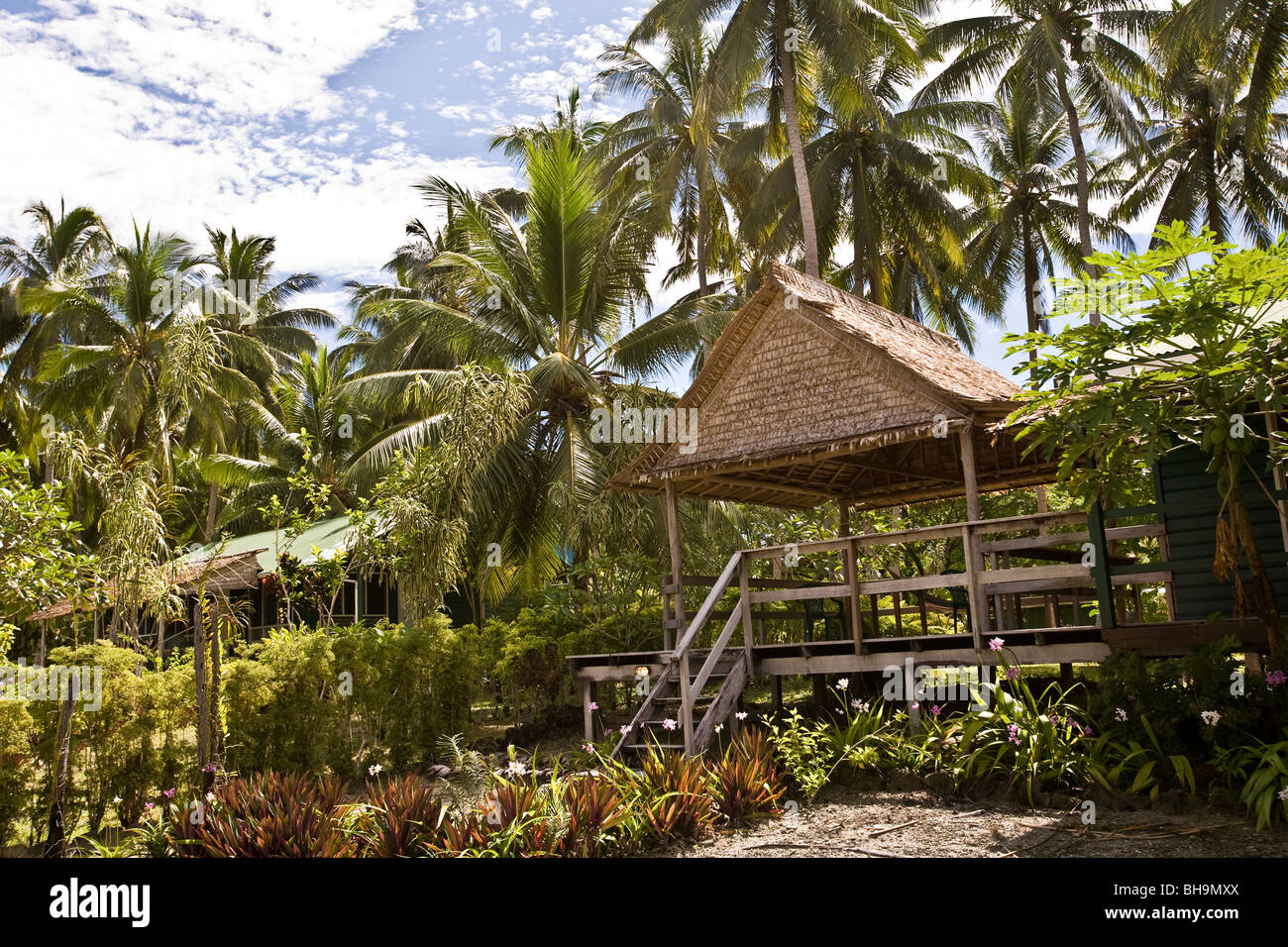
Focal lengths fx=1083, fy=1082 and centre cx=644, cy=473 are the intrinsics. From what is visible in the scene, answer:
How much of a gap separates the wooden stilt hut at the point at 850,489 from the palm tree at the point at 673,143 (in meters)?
12.2

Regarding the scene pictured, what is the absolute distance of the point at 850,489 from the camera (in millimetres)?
15164

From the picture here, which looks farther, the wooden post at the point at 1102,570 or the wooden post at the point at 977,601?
the wooden post at the point at 977,601

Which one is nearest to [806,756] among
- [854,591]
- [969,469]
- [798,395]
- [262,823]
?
[854,591]

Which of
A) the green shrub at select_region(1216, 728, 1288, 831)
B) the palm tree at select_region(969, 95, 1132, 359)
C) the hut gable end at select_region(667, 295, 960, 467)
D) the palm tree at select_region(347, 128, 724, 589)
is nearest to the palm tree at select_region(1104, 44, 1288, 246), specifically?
the palm tree at select_region(969, 95, 1132, 359)

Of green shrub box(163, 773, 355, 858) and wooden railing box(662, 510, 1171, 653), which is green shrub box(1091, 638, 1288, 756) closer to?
wooden railing box(662, 510, 1171, 653)

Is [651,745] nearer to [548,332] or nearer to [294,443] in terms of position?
[548,332]

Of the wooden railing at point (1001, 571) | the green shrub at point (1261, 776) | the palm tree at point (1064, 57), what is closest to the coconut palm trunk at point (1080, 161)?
the palm tree at point (1064, 57)

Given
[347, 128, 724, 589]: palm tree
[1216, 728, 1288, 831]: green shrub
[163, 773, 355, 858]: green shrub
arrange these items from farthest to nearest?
[347, 128, 724, 589]: palm tree < [163, 773, 355, 858]: green shrub < [1216, 728, 1288, 831]: green shrub

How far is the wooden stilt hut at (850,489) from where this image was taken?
31.5 ft

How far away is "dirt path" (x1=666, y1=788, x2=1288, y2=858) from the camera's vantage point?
695 centimetres

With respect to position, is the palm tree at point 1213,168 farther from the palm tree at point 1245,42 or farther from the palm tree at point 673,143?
the palm tree at point 673,143

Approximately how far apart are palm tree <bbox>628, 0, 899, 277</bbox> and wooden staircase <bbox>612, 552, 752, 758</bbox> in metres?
12.1

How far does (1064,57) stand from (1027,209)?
7.96 metres
